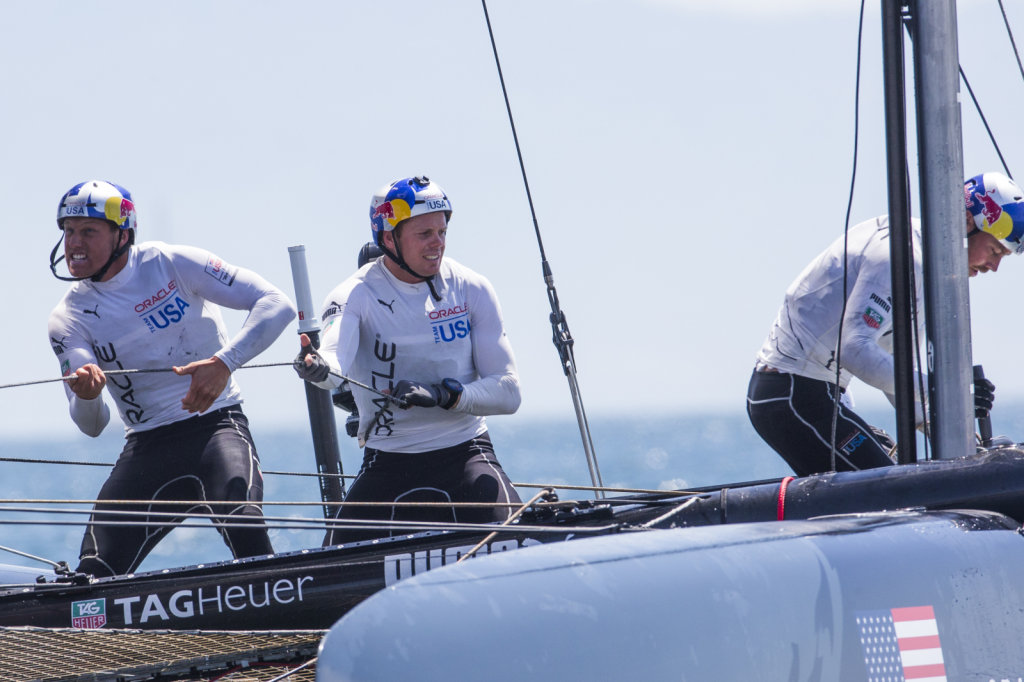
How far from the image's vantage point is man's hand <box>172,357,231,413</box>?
12.0ft

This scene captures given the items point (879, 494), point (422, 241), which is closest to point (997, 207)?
point (879, 494)

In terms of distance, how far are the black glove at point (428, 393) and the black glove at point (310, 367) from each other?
0.32 metres

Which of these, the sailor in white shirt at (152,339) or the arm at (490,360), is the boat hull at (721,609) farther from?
the sailor in white shirt at (152,339)

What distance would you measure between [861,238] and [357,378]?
1519 millimetres

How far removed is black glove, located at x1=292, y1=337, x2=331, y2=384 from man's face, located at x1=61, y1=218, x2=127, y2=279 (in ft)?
3.54

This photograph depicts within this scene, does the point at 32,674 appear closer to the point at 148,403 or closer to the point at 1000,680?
the point at 148,403

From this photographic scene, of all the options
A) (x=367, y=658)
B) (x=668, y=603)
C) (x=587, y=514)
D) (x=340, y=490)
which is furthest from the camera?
(x=340, y=490)

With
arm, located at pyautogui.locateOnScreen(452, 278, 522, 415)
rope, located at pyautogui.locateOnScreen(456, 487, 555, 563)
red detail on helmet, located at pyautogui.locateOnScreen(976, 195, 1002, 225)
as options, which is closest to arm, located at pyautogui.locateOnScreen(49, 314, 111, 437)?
arm, located at pyautogui.locateOnScreen(452, 278, 522, 415)

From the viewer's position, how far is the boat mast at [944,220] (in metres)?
2.58

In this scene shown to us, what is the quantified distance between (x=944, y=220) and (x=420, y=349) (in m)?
1.59

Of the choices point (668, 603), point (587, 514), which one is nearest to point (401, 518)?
point (587, 514)

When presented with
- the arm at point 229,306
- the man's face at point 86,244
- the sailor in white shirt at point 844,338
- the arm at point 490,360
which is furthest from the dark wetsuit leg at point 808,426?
the man's face at point 86,244

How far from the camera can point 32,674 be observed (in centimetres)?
281

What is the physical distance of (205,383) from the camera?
365cm
